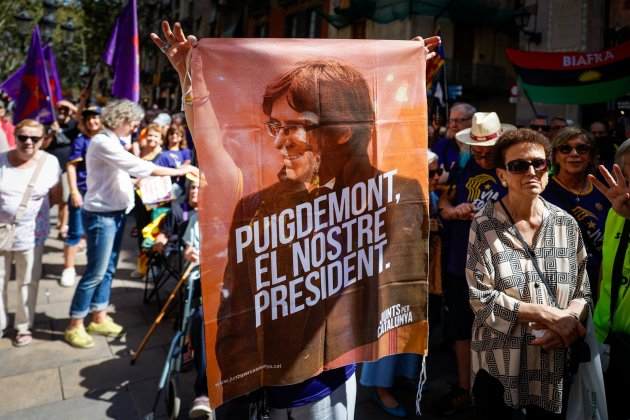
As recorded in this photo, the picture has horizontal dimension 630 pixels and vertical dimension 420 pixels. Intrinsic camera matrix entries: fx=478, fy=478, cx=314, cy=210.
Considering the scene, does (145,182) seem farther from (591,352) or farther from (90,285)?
(591,352)

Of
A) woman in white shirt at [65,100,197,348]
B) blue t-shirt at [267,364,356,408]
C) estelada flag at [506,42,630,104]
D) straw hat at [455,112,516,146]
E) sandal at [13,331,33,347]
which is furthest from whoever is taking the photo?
estelada flag at [506,42,630,104]

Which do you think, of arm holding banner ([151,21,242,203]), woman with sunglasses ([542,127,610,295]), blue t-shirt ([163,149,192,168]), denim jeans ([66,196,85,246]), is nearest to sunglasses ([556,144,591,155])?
woman with sunglasses ([542,127,610,295])

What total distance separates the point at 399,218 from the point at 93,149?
281cm

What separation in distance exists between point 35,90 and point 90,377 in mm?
4522

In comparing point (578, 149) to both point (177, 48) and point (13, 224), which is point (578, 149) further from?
point (13, 224)

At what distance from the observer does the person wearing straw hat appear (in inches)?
121

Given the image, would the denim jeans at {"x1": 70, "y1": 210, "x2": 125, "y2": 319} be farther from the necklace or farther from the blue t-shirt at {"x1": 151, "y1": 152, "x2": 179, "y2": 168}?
the necklace

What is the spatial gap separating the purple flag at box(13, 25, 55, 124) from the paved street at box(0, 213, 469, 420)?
2798 mm

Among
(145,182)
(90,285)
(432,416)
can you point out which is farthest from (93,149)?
(432,416)

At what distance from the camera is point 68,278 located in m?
5.55

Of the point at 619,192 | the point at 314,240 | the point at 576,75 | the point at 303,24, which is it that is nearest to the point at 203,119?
the point at 314,240

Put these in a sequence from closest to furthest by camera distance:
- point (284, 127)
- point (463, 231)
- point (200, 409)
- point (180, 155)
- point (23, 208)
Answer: point (284, 127) < point (200, 409) < point (463, 231) < point (23, 208) < point (180, 155)

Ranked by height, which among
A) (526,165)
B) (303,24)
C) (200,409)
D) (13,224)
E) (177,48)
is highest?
(303,24)

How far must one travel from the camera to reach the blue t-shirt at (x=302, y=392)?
1820mm
